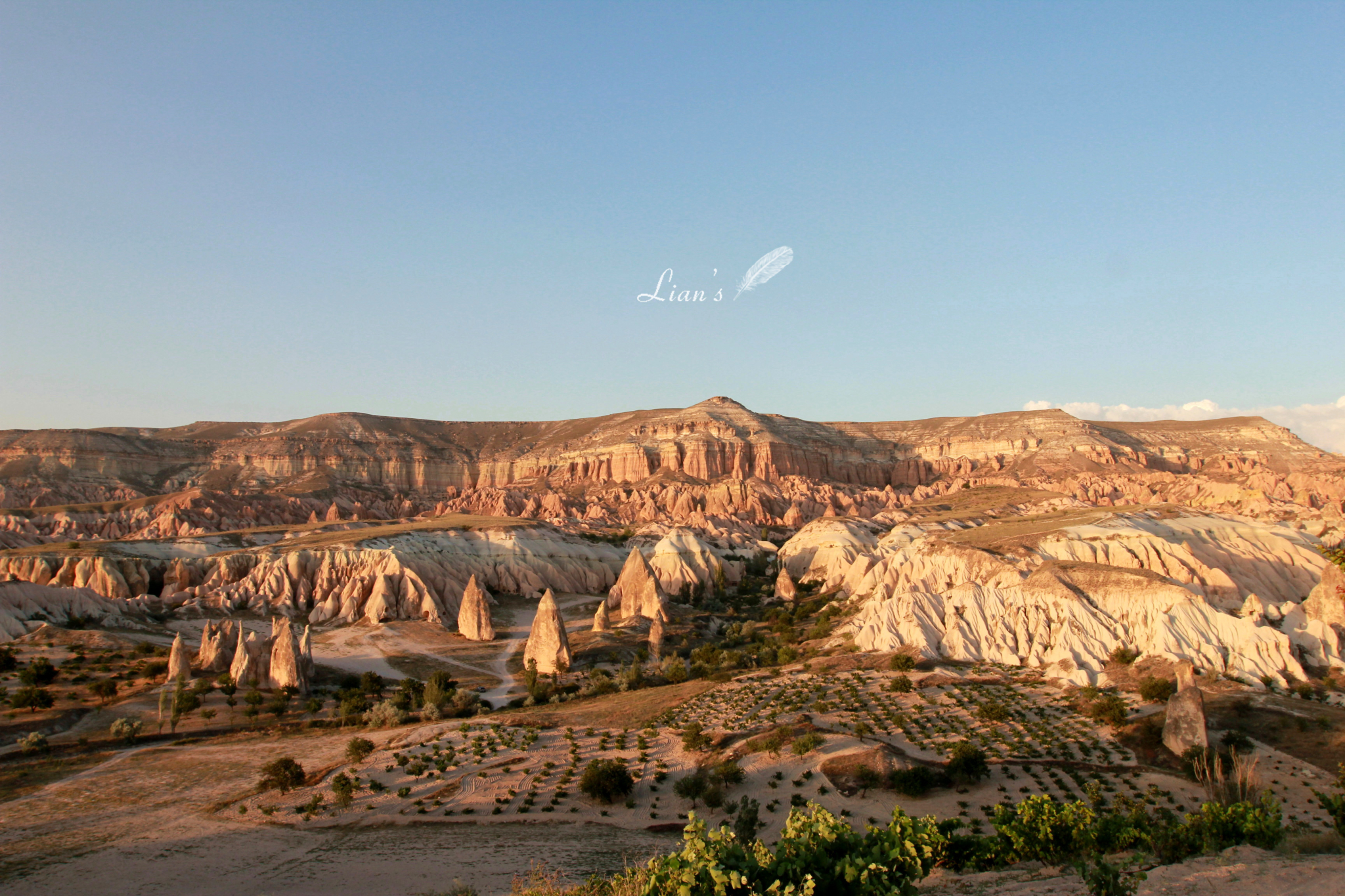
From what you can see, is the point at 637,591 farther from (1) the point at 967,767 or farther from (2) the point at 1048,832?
(2) the point at 1048,832

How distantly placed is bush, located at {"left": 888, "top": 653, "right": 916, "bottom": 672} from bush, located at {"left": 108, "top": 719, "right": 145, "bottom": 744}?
28.2m

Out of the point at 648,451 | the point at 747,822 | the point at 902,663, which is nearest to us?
the point at 747,822

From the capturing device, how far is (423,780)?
74.0ft

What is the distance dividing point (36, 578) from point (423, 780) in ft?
150

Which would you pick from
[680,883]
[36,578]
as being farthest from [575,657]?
[36,578]

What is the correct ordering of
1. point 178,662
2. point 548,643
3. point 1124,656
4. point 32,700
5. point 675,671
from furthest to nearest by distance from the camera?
1. point 548,643
2. point 675,671
3. point 178,662
4. point 1124,656
5. point 32,700

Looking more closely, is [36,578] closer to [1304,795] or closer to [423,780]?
[423,780]

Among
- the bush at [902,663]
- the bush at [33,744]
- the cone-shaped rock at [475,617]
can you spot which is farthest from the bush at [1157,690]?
the bush at [33,744]

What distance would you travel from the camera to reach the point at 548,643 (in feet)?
129

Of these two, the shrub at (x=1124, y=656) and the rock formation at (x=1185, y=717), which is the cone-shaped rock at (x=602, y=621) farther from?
the rock formation at (x=1185, y=717)

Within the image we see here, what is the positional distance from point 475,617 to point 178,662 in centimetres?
1624

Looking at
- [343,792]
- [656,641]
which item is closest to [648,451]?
[656,641]

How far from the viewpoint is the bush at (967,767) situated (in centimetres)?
2058

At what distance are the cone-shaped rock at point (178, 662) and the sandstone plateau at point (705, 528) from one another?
2175 mm
